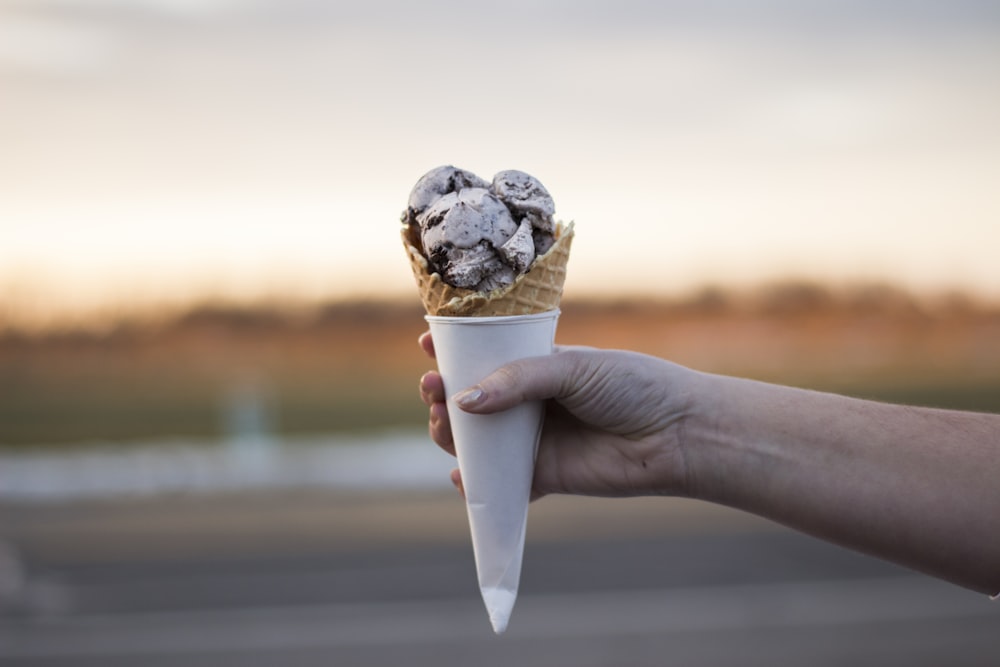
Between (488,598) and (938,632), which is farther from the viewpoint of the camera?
(938,632)

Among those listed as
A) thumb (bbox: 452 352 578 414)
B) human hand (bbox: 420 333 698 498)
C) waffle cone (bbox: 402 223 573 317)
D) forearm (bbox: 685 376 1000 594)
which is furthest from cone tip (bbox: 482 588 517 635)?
waffle cone (bbox: 402 223 573 317)

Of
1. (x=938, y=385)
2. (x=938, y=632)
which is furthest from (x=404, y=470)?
(x=938, y=385)

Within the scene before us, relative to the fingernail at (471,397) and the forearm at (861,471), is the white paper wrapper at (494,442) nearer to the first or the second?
the fingernail at (471,397)

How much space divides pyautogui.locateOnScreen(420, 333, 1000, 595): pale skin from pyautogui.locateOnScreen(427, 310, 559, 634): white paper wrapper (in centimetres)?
7

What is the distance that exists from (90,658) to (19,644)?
28.3 inches

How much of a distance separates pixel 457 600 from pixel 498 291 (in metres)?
6.27

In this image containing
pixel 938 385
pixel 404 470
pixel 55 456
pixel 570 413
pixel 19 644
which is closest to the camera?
pixel 570 413

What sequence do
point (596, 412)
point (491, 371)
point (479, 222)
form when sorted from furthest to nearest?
point (596, 412) < point (491, 371) < point (479, 222)

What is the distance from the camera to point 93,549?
991 cm

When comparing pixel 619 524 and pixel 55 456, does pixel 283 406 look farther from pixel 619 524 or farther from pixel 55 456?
pixel 619 524

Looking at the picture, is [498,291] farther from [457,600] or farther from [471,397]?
[457,600]

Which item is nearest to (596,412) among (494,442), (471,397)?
(494,442)

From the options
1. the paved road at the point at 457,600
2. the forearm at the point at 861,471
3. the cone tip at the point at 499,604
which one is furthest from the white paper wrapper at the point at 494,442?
the paved road at the point at 457,600

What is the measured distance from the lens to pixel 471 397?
2.05 m
